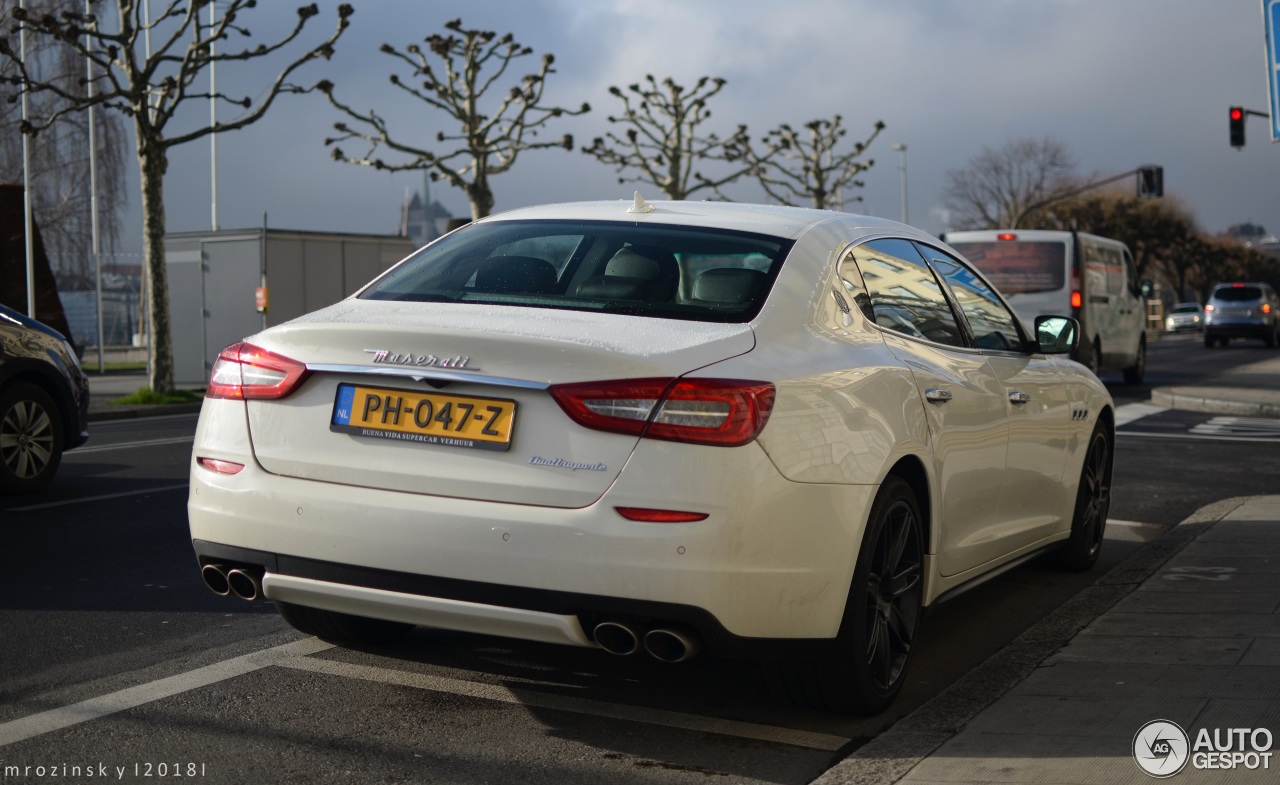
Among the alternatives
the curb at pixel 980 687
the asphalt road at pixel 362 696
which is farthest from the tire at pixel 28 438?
the curb at pixel 980 687

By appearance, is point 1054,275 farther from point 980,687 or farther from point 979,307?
point 980,687

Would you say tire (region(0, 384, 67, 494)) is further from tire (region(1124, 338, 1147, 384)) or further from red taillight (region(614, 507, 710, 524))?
tire (region(1124, 338, 1147, 384))

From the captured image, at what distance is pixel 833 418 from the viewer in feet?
13.6

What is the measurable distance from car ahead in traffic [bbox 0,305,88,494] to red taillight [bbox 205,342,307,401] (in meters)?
5.29

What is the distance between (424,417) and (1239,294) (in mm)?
44678

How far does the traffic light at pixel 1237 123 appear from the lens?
107 feet

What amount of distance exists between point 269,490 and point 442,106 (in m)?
35.6

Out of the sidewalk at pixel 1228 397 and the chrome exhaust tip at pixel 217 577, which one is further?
the sidewalk at pixel 1228 397

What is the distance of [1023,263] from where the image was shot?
886 inches

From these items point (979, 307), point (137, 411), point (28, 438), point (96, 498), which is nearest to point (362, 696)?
point (979, 307)

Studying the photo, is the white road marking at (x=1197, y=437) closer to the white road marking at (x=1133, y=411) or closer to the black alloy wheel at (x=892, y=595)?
the white road marking at (x=1133, y=411)

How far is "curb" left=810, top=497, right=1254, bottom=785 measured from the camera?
385 centimetres

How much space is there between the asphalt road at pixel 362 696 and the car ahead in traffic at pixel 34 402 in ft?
7.40

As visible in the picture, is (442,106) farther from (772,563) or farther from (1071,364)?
(772,563)
